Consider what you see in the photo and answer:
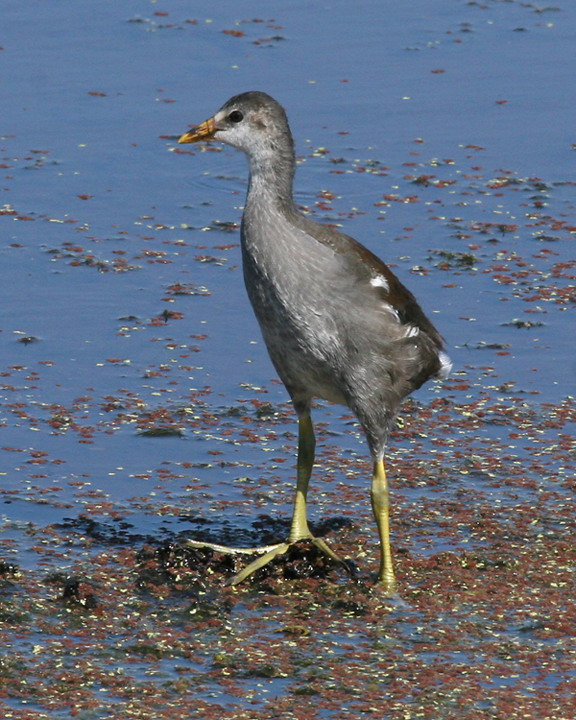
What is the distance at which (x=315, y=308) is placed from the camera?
6281mm

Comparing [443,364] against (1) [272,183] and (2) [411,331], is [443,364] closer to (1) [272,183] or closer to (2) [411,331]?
(2) [411,331]

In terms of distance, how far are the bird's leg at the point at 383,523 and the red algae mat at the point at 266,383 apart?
10 centimetres

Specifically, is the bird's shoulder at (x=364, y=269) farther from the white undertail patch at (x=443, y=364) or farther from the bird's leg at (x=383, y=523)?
the bird's leg at (x=383, y=523)

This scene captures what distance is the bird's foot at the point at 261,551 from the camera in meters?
6.43

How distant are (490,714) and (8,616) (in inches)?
70.9

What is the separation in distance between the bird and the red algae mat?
0.46 m

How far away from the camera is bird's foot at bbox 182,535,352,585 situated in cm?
643

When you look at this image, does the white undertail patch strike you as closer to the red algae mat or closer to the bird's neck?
the red algae mat

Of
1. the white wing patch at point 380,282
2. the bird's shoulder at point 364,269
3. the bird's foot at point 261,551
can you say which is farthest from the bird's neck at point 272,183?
the bird's foot at point 261,551

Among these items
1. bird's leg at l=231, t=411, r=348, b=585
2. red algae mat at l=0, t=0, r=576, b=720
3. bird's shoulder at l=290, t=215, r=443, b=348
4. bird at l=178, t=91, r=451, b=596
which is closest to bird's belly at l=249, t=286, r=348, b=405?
bird at l=178, t=91, r=451, b=596

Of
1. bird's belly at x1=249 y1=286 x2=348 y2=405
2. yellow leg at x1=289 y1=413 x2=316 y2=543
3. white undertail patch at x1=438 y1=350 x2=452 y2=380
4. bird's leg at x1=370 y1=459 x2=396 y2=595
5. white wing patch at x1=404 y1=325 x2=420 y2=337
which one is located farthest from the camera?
white undertail patch at x1=438 y1=350 x2=452 y2=380

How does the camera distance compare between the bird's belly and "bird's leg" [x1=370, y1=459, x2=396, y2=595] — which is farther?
"bird's leg" [x1=370, y1=459, x2=396, y2=595]

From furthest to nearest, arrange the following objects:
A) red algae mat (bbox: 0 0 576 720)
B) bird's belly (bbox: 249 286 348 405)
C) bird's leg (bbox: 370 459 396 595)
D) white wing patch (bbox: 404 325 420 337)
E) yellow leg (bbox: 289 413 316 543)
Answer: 1. yellow leg (bbox: 289 413 316 543)
2. white wing patch (bbox: 404 325 420 337)
3. bird's leg (bbox: 370 459 396 595)
4. bird's belly (bbox: 249 286 348 405)
5. red algae mat (bbox: 0 0 576 720)

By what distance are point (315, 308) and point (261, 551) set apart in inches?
41.6
